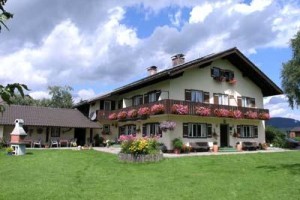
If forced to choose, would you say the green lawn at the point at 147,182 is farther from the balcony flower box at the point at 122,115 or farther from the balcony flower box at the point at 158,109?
the balcony flower box at the point at 122,115

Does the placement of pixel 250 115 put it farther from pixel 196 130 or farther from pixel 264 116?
pixel 196 130

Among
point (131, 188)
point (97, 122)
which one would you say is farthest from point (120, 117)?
point (131, 188)

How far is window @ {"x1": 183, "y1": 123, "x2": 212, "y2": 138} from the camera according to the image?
2664cm

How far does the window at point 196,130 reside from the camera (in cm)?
2664

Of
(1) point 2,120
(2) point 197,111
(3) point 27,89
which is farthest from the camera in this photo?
(1) point 2,120

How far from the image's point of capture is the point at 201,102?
2777 cm

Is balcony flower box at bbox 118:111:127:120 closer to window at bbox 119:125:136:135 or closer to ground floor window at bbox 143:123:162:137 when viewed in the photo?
window at bbox 119:125:136:135

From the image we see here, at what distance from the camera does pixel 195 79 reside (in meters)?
28.2

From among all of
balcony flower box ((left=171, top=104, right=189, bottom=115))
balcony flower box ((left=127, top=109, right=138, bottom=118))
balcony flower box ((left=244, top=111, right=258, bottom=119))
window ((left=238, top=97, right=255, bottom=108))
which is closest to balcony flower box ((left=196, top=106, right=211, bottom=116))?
balcony flower box ((left=171, top=104, right=189, bottom=115))

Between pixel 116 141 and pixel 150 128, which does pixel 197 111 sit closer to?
pixel 150 128

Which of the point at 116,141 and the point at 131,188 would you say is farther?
the point at 116,141

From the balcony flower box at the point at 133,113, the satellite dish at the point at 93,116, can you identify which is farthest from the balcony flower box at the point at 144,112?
the satellite dish at the point at 93,116

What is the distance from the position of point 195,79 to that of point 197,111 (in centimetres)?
369

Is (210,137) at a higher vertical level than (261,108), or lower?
lower
